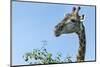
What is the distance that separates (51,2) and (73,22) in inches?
15.4

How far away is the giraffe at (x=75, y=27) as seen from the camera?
2.90 metres

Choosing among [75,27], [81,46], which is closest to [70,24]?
[75,27]

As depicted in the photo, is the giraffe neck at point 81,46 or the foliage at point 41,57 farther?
the giraffe neck at point 81,46

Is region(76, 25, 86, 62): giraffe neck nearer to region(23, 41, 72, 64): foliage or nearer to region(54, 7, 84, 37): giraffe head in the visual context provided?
region(54, 7, 84, 37): giraffe head

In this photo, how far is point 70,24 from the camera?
2.94 metres

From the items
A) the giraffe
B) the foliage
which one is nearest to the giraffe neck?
the giraffe

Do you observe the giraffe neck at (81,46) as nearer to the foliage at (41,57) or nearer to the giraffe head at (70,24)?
the giraffe head at (70,24)

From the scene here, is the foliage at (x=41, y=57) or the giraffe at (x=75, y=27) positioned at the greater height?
the giraffe at (x=75, y=27)

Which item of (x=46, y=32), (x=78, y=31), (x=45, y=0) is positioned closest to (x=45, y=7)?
(x=45, y=0)

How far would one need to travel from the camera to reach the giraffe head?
2.89m

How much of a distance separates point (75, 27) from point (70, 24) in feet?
0.26

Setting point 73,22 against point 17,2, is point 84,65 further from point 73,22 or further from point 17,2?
point 17,2

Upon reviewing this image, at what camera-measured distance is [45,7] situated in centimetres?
283

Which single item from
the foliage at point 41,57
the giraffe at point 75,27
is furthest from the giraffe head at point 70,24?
the foliage at point 41,57
